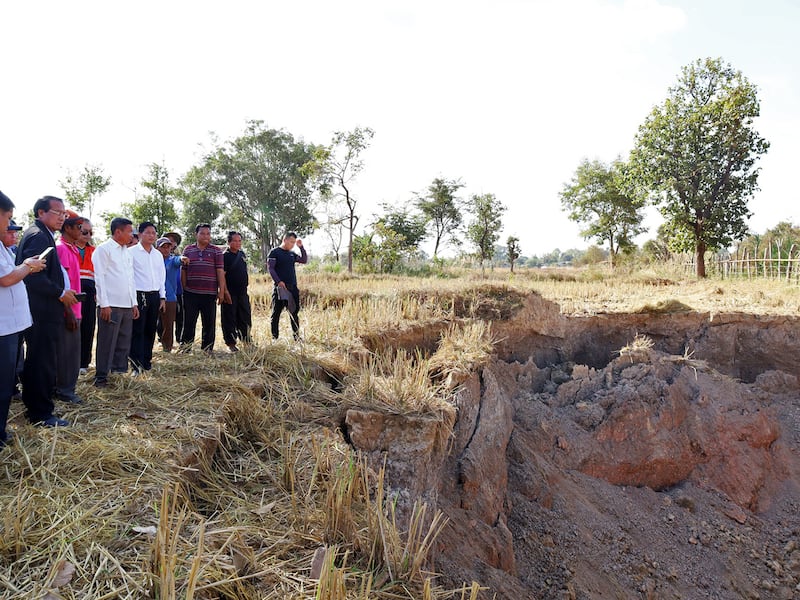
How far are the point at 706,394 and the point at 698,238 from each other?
39.8ft

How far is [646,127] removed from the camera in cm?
1783

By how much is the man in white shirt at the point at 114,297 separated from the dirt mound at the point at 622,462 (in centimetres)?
242

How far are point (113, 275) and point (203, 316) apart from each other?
1462 mm

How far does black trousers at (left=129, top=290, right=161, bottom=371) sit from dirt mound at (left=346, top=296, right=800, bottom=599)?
2.62 m

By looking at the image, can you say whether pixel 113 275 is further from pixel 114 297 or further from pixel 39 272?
pixel 39 272

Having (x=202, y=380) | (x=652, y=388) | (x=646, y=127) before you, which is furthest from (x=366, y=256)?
(x=202, y=380)

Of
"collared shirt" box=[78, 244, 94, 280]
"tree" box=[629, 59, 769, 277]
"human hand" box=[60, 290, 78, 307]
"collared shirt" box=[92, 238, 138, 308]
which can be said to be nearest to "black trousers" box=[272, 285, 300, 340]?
"collared shirt" box=[92, 238, 138, 308]

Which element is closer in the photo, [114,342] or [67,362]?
[67,362]

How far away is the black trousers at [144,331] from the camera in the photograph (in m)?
4.95

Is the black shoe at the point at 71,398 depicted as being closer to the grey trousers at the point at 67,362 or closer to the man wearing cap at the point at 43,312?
the grey trousers at the point at 67,362

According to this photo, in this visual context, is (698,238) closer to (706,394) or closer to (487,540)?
(706,394)

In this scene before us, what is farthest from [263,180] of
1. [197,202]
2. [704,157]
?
[704,157]

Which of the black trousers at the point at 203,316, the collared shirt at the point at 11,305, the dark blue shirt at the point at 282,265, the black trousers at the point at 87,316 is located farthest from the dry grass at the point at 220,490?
the dark blue shirt at the point at 282,265

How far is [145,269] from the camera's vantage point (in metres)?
5.05
